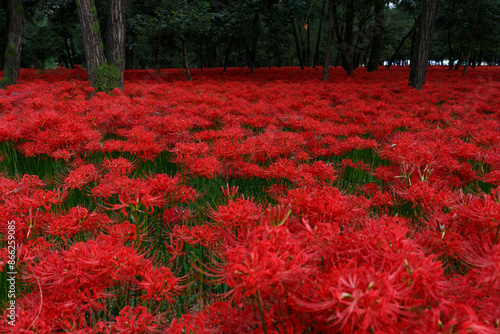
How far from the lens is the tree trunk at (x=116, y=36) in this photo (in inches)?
369

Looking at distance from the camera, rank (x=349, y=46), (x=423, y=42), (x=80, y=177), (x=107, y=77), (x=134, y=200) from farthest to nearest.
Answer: (x=349, y=46) → (x=423, y=42) → (x=107, y=77) → (x=80, y=177) → (x=134, y=200)

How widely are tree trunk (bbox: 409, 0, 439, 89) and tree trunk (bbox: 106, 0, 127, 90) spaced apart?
9910mm

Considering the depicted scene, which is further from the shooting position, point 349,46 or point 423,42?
point 349,46

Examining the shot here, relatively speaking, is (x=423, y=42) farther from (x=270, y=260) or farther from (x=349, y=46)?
(x=270, y=260)

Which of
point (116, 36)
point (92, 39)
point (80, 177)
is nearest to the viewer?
point (80, 177)

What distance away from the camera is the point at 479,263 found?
1.11 metres

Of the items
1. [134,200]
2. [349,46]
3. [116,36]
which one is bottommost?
[134,200]

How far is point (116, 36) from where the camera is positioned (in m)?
9.52

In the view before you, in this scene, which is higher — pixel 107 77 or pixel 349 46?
pixel 349 46

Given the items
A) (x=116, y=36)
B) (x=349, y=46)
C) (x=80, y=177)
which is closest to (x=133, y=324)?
(x=80, y=177)

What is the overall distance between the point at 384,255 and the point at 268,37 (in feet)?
90.0

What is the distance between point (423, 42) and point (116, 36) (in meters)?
10.3

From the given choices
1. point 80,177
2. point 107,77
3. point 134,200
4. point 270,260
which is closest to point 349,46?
point 107,77

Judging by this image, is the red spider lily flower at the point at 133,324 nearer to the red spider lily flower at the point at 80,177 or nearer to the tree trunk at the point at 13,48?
the red spider lily flower at the point at 80,177
